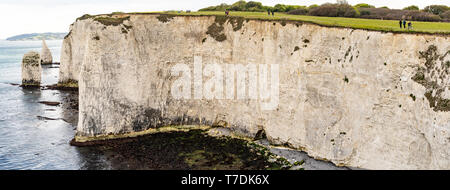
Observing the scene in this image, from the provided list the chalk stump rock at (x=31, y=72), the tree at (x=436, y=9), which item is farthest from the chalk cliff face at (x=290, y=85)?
the chalk stump rock at (x=31, y=72)

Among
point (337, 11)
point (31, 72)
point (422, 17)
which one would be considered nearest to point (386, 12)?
point (422, 17)

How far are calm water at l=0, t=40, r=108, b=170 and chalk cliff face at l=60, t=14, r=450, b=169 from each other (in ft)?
9.20

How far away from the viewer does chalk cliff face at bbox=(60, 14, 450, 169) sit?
20.3 m

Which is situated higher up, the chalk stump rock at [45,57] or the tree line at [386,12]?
the tree line at [386,12]

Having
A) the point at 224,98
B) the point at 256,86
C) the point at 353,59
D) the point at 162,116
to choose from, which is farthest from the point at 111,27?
the point at 353,59

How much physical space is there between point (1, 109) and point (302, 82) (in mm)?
35871

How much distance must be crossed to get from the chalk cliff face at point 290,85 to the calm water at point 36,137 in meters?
2.80

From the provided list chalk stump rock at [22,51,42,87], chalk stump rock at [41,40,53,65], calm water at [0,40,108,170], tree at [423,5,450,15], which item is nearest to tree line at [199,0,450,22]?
tree at [423,5,450,15]

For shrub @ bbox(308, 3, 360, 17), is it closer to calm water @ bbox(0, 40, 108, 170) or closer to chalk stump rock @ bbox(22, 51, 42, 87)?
calm water @ bbox(0, 40, 108, 170)

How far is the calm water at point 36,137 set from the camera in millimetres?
25953

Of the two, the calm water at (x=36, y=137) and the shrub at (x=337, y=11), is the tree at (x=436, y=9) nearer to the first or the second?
the shrub at (x=337, y=11)

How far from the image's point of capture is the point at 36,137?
104 ft

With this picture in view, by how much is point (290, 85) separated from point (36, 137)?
893 inches
